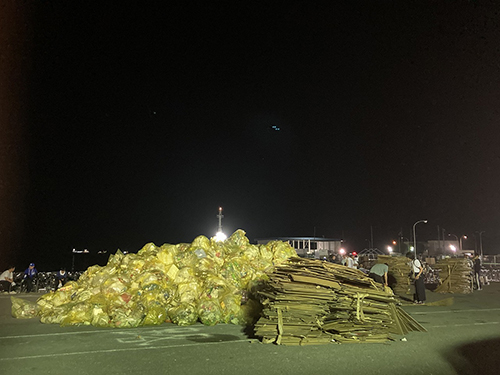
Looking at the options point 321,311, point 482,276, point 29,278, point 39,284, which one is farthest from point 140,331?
point 482,276

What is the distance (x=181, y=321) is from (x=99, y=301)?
2102 mm

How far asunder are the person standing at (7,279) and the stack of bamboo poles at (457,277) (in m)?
18.5

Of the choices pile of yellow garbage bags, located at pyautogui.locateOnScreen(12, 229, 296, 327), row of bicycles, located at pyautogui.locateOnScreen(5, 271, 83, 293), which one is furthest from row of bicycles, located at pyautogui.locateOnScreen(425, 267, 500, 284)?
row of bicycles, located at pyautogui.locateOnScreen(5, 271, 83, 293)

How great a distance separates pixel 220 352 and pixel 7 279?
13770 millimetres

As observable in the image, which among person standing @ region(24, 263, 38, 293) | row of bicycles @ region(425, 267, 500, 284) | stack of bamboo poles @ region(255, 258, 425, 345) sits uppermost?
stack of bamboo poles @ region(255, 258, 425, 345)

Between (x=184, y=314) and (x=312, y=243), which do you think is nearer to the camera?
(x=184, y=314)

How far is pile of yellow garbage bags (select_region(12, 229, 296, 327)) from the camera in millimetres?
8648

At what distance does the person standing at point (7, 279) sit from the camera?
15.9m

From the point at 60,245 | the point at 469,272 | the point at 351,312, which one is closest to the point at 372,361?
the point at 351,312

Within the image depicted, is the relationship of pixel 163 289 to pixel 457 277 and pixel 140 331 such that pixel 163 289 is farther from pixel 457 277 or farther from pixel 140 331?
pixel 457 277

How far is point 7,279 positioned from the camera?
15859 millimetres

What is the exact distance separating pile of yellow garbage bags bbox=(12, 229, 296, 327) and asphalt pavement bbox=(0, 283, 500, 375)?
352 millimetres

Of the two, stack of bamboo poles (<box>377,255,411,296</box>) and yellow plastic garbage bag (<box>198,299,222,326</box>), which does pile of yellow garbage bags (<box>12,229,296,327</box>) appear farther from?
stack of bamboo poles (<box>377,255,411,296</box>)

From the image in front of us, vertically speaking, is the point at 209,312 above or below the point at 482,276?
above
